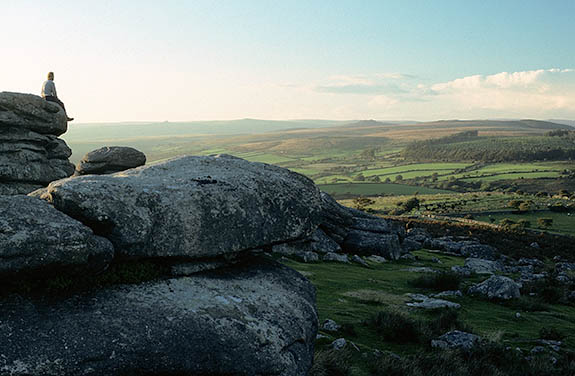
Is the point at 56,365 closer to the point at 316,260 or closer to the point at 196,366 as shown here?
the point at 196,366

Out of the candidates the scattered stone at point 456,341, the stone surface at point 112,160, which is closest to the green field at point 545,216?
the scattered stone at point 456,341

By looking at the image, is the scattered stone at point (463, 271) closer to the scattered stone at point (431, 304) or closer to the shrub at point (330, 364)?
the scattered stone at point (431, 304)

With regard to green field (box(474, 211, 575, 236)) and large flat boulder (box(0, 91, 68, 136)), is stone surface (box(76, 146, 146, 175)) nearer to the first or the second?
large flat boulder (box(0, 91, 68, 136))

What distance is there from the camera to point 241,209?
38.1 feet

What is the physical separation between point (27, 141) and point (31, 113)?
2.22 metres

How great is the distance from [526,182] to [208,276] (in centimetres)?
14911

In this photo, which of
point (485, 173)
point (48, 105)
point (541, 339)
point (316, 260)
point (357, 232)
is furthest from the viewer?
point (485, 173)

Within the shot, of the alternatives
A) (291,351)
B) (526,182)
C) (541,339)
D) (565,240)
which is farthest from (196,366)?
(526,182)

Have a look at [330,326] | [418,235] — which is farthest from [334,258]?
[418,235]

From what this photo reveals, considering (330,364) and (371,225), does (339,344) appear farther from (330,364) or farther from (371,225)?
(371,225)

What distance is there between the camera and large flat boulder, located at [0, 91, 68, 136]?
→ 87.6ft

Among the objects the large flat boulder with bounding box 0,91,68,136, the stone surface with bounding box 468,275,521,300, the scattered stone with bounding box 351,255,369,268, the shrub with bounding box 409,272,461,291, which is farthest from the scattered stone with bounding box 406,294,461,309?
the large flat boulder with bounding box 0,91,68,136

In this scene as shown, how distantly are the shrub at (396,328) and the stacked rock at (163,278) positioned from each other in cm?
551

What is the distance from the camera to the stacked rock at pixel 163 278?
27.1 ft
